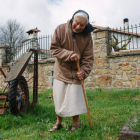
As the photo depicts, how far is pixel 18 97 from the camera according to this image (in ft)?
11.3

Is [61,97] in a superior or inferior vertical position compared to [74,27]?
inferior

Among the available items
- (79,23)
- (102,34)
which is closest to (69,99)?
(79,23)

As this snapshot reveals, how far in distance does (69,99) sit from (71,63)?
0.52 m

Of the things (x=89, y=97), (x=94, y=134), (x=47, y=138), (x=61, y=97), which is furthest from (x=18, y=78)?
(x=89, y=97)

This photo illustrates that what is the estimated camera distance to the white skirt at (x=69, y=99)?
95.0 inches

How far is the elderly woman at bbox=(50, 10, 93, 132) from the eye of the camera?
240 centimetres

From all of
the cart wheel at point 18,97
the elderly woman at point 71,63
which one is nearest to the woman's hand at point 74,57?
the elderly woman at point 71,63

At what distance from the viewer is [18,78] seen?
3.29 metres

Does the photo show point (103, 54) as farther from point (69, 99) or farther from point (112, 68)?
point (69, 99)

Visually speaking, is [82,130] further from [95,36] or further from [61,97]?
[95,36]

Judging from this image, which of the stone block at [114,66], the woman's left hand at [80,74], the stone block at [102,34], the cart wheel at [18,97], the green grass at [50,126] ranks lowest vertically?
the green grass at [50,126]

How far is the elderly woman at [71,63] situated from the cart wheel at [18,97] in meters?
0.99

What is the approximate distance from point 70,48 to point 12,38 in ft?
77.0

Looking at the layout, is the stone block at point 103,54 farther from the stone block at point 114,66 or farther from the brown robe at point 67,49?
the brown robe at point 67,49
